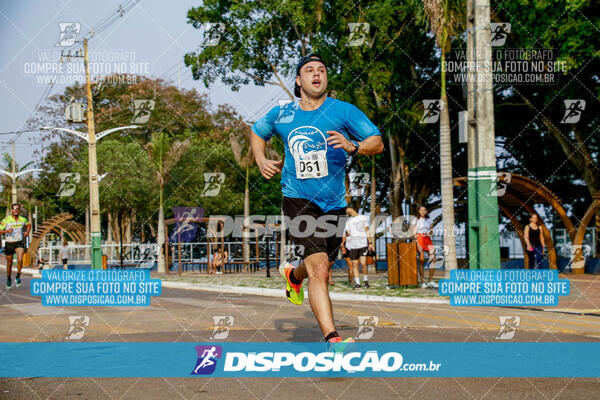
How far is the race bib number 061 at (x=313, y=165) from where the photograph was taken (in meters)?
4.96

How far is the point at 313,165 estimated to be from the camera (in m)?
4.97

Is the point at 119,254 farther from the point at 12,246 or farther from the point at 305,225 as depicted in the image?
the point at 305,225

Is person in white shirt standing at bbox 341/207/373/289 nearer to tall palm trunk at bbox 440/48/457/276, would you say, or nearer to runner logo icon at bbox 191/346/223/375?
tall palm trunk at bbox 440/48/457/276

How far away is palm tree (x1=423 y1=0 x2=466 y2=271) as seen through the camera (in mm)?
15484

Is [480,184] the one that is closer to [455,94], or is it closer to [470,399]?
[470,399]

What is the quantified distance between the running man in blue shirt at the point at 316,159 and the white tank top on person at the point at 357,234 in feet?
30.9

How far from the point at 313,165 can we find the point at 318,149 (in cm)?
12

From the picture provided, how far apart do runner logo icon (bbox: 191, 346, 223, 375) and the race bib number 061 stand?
5.25 ft

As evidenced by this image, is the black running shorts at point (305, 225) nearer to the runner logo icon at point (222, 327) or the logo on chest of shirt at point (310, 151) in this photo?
the logo on chest of shirt at point (310, 151)

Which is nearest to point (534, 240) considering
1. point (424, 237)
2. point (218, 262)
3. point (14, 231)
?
point (424, 237)

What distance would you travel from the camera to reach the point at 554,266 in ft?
70.9

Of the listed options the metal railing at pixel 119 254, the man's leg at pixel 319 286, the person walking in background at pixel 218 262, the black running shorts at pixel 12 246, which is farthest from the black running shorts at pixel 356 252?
the metal railing at pixel 119 254

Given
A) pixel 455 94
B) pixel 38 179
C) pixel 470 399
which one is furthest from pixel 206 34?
pixel 38 179

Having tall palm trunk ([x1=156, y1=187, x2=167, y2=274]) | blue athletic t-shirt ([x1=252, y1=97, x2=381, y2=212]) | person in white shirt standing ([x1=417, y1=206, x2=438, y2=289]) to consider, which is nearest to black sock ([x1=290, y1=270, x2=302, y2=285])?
blue athletic t-shirt ([x1=252, y1=97, x2=381, y2=212])
